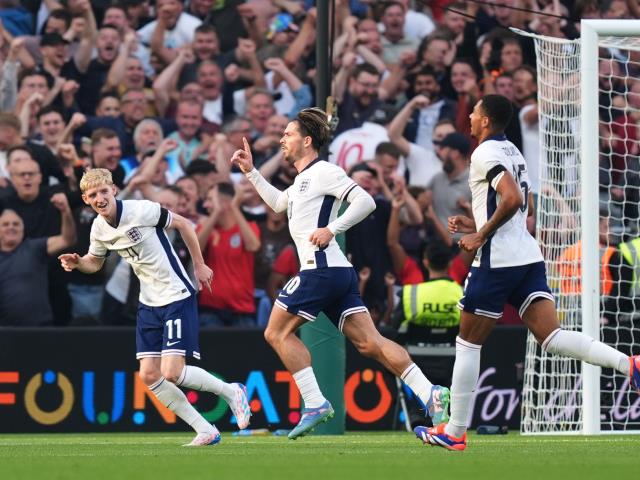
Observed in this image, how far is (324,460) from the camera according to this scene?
25.2ft

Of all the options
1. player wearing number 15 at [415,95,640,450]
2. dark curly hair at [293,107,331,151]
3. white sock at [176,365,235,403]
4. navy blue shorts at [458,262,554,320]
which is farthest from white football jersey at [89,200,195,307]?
navy blue shorts at [458,262,554,320]

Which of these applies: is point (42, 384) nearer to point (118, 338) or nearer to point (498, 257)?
point (118, 338)

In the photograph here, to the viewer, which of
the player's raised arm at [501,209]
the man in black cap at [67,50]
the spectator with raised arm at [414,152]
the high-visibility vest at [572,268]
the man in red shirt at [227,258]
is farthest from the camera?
the man in black cap at [67,50]

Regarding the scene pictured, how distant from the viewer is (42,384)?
13.8 meters

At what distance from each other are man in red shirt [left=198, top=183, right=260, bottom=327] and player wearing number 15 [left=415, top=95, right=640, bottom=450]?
216 inches

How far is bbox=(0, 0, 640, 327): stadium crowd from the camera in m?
14.1

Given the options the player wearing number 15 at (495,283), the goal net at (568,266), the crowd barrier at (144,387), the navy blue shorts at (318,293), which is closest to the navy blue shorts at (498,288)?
the player wearing number 15 at (495,283)

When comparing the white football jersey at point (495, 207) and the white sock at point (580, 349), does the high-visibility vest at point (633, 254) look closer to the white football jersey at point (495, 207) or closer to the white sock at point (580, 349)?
the white sock at point (580, 349)

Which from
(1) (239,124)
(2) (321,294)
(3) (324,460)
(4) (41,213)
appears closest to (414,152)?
(1) (239,124)

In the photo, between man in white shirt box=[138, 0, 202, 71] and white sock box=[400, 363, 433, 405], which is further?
man in white shirt box=[138, 0, 202, 71]

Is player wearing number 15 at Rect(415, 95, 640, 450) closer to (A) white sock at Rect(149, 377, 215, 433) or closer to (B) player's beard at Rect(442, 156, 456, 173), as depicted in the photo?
(A) white sock at Rect(149, 377, 215, 433)

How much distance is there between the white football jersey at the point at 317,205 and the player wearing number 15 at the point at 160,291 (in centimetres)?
89

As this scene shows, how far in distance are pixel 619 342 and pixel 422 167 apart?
3055 millimetres

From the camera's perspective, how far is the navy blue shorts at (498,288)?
28.1 ft
